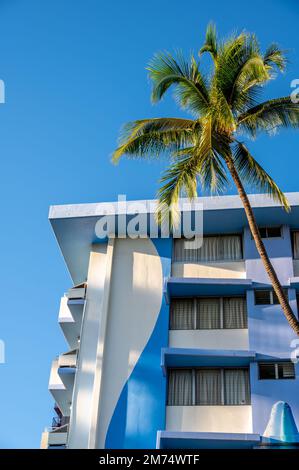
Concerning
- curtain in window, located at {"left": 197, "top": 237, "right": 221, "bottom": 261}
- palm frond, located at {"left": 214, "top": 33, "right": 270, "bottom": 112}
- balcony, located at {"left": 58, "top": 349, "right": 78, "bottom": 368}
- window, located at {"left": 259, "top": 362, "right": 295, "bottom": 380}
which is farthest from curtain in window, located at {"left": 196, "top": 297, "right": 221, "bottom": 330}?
palm frond, located at {"left": 214, "top": 33, "right": 270, "bottom": 112}

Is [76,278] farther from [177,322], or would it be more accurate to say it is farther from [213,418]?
[213,418]

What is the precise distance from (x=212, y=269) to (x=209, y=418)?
5553 mm

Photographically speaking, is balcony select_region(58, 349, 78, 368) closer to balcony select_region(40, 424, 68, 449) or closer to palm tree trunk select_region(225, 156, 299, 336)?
balcony select_region(40, 424, 68, 449)

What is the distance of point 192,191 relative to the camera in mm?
21953

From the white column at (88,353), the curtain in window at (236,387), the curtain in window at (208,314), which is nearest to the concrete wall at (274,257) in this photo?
the curtain in window at (208,314)

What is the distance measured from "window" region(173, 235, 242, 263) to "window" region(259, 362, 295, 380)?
4.37 m

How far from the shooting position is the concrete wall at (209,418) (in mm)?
24422

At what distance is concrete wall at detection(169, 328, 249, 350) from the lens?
25859 mm
